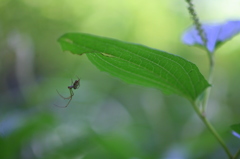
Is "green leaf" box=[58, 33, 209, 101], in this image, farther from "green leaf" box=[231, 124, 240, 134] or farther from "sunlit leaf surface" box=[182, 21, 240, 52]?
"sunlit leaf surface" box=[182, 21, 240, 52]

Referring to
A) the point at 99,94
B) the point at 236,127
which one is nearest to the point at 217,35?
the point at 236,127

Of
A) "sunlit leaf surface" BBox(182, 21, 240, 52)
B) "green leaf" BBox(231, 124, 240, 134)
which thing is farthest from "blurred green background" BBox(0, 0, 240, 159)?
"green leaf" BBox(231, 124, 240, 134)

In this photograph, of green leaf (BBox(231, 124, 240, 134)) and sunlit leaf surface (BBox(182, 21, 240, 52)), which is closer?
green leaf (BBox(231, 124, 240, 134))

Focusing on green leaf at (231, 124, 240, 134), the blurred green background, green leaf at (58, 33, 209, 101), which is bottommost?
green leaf at (231, 124, 240, 134)

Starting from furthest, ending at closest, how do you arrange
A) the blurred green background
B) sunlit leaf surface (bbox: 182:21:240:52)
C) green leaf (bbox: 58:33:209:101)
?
1. the blurred green background
2. sunlit leaf surface (bbox: 182:21:240:52)
3. green leaf (bbox: 58:33:209:101)

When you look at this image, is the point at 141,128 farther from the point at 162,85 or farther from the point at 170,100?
the point at 162,85

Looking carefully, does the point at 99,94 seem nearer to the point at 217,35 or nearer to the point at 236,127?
the point at 217,35
